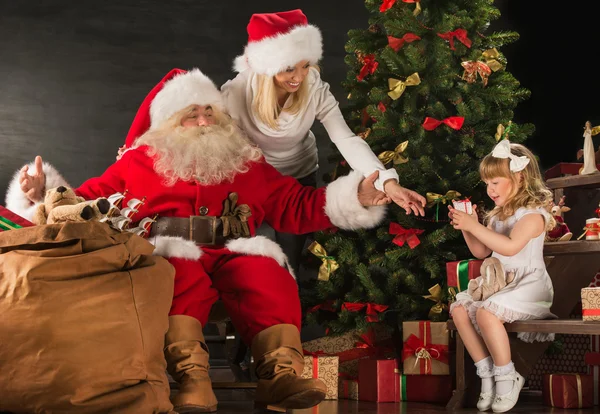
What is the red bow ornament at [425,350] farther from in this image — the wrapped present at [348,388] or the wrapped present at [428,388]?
the wrapped present at [348,388]

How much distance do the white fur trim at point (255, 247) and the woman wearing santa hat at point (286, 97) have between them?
528 millimetres

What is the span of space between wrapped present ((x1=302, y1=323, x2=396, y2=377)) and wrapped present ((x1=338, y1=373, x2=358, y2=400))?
7 centimetres

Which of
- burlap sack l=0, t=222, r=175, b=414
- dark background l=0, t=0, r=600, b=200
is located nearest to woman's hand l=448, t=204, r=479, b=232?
burlap sack l=0, t=222, r=175, b=414

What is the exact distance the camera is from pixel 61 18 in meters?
4.68

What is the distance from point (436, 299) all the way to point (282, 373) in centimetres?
93

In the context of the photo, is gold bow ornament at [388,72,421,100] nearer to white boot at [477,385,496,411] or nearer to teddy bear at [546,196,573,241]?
teddy bear at [546,196,573,241]

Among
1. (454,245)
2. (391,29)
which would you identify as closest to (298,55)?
(391,29)

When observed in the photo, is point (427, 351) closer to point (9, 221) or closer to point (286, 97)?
point (286, 97)

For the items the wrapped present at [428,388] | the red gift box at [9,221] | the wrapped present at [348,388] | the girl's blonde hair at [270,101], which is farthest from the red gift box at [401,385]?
the red gift box at [9,221]

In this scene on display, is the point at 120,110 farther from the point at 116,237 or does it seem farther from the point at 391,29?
the point at 116,237

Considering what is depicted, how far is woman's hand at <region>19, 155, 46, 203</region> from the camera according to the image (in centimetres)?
299

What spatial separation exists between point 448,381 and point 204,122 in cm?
149

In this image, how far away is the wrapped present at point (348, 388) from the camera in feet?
11.0

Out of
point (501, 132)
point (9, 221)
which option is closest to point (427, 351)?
point (501, 132)
